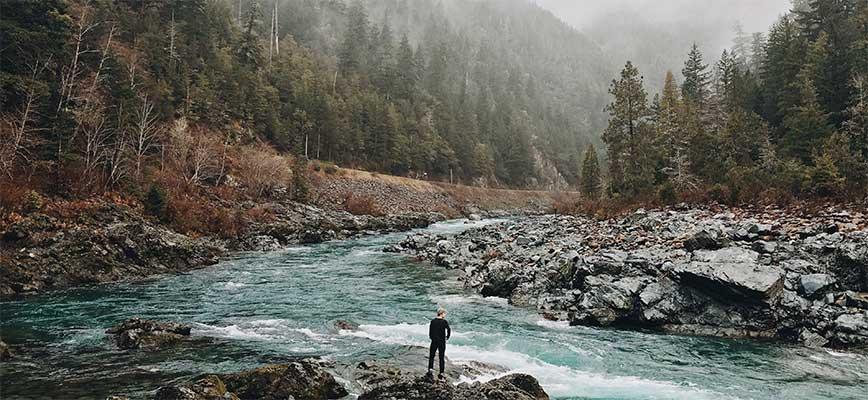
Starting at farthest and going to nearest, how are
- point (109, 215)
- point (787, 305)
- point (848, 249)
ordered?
1. point (109, 215)
2. point (848, 249)
3. point (787, 305)

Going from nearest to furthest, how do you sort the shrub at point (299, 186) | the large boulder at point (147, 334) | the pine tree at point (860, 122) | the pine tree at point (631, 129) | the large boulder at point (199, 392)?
the large boulder at point (199, 392)
the large boulder at point (147, 334)
the pine tree at point (860, 122)
the pine tree at point (631, 129)
the shrub at point (299, 186)

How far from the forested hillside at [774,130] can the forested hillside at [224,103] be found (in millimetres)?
40161

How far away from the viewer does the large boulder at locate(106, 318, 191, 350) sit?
16.4 metres

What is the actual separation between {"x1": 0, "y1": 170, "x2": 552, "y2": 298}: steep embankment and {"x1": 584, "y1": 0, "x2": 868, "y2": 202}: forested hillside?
29073mm

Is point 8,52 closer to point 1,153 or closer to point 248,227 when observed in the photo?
point 1,153

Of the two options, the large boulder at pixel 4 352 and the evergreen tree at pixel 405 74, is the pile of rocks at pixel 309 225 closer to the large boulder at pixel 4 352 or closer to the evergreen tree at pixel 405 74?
the large boulder at pixel 4 352

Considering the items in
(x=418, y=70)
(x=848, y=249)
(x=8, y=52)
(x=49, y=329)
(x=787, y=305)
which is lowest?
(x=49, y=329)

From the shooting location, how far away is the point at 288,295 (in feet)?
85.8

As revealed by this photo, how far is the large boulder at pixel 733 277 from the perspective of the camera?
60.0ft

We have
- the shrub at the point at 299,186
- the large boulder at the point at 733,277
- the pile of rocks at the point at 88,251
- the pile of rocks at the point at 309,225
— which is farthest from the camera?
the shrub at the point at 299,186

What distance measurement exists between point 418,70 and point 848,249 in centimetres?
12826

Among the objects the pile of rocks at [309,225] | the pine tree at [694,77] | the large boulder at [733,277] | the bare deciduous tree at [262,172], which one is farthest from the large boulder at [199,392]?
the pine tree at [694,77]

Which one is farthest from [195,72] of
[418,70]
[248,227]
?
[418,70]

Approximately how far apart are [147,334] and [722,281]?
1986 centimetres
